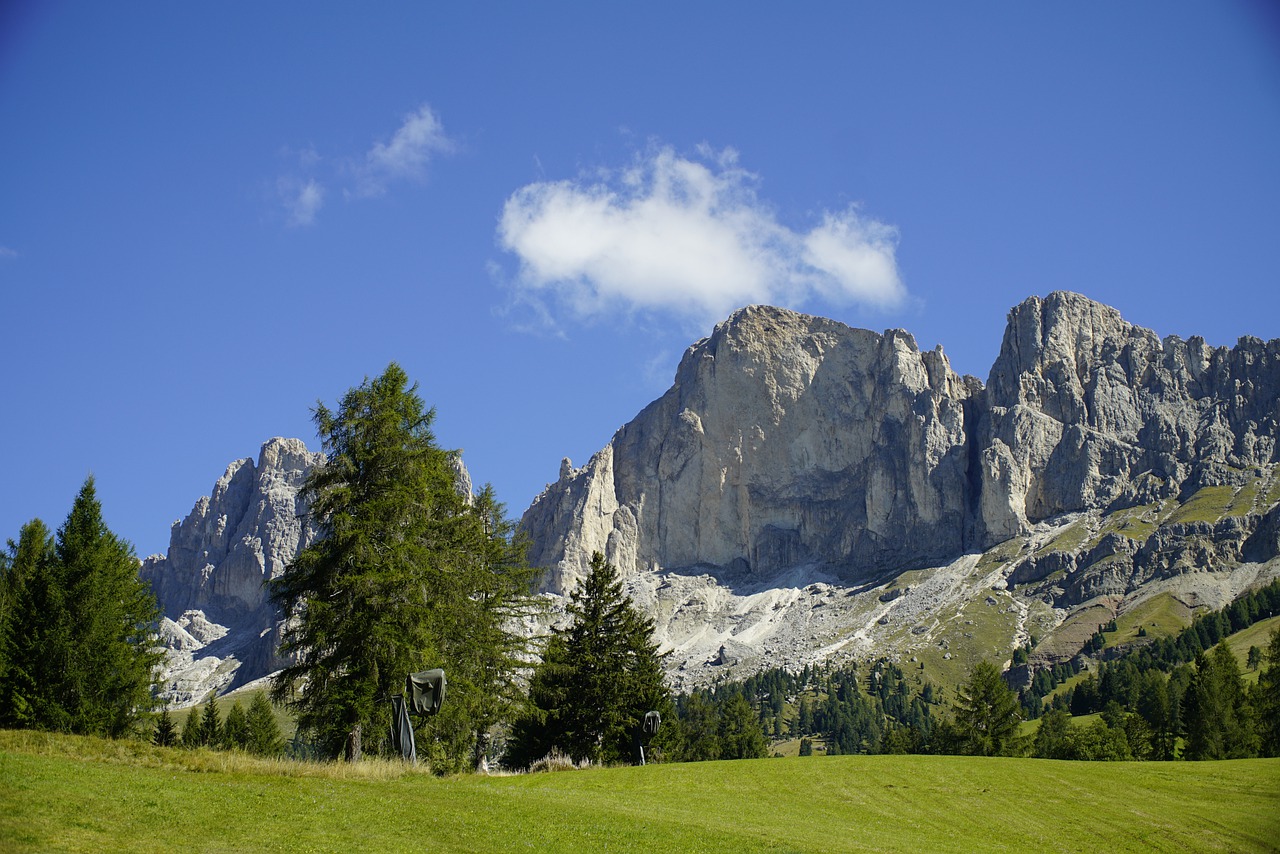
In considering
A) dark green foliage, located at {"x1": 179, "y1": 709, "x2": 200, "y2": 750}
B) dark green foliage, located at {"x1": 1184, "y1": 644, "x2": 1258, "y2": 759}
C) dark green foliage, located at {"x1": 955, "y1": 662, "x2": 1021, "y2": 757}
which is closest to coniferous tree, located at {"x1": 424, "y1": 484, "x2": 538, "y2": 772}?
dark green foliage, located at {"x1": 179, "y1": 709, "x2": 200, "y2": 750}

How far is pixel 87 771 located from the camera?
790 inches

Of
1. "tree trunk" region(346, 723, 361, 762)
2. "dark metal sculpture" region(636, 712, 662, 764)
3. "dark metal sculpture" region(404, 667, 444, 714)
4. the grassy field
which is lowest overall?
the grassy field

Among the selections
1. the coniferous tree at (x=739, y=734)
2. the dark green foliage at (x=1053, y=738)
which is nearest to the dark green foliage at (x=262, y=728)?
the coniferous tree at (x=739, y=734)

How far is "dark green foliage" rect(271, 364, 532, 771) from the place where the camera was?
30500mm

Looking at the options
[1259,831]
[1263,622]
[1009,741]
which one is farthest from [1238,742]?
[1263,622]

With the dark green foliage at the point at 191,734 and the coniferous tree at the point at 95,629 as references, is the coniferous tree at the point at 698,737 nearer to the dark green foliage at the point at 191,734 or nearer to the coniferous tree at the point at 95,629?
the dark green foliage at the point at 191,734

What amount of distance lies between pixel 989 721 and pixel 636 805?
63416 millimetres

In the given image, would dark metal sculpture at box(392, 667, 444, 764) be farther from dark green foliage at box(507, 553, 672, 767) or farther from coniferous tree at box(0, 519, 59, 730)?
dark green foliage at box(507, 553, 672, 767)

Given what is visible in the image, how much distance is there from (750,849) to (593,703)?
26321 mm

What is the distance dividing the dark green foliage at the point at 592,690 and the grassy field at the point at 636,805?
10.8 meters

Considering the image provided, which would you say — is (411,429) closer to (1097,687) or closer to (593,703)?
(593,703)

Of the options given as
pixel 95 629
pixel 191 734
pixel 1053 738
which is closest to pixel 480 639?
pixel 95 629

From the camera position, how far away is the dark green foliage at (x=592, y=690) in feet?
152

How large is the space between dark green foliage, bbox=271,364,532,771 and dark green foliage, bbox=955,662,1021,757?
2215 inches
